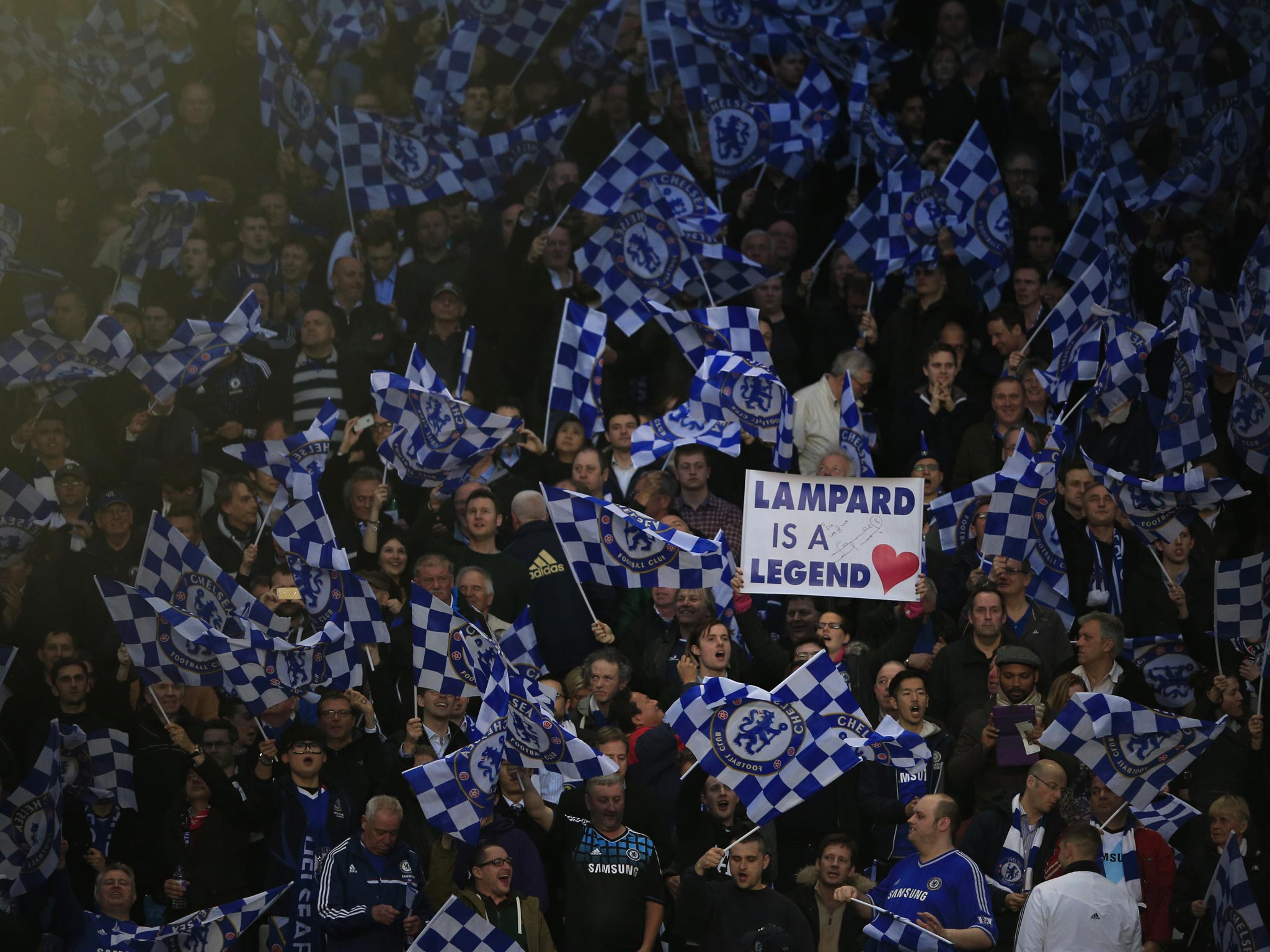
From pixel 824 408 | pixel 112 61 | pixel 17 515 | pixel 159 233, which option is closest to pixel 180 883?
pixel 17 515

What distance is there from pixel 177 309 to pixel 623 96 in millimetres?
4486

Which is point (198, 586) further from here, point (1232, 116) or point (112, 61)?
point (1232, 116)

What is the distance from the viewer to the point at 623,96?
17.9 m

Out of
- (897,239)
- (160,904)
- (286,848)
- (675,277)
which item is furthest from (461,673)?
(897,239)

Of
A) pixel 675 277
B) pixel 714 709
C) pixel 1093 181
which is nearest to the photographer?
pixel 714 709

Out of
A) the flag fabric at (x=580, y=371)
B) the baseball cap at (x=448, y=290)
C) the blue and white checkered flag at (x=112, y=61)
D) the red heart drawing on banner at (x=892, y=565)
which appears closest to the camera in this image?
the red heart drawing on banner at (x=892, y=565)

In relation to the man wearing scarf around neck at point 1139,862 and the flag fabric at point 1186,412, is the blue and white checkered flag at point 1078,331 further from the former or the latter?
the man wearing scarf around neck at point 1139,862

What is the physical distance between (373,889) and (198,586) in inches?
94.7

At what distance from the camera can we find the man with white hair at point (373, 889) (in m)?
11.1

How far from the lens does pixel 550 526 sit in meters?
13.5

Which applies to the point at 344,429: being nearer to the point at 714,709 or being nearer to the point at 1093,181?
the point at 714,709

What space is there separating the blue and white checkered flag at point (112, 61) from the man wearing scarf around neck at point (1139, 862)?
34.1 feet

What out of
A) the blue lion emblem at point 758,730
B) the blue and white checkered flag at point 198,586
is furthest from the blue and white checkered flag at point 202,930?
the blue lion emblem at point 758,730

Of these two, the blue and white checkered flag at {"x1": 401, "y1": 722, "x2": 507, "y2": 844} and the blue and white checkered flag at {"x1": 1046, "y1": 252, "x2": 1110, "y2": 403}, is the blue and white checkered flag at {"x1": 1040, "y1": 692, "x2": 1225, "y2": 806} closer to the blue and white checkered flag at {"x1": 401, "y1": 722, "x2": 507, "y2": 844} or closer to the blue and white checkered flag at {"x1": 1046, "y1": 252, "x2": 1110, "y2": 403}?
the blue and white checkered flag at {"x1": 401, "y1": 722, "x2": 507, "y2": 844}
